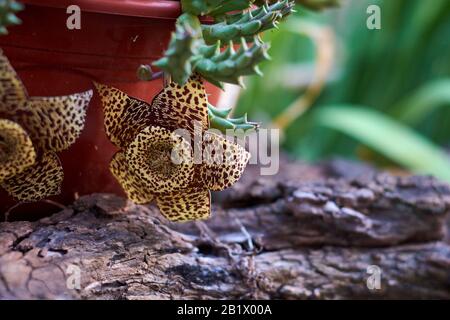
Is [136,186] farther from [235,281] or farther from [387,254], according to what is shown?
[387,254]

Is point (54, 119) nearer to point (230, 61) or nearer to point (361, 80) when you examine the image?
point (230, 61)

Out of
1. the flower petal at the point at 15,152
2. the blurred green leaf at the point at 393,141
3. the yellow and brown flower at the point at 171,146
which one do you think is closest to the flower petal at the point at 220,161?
the yellow and brown flower at the point at 171,146

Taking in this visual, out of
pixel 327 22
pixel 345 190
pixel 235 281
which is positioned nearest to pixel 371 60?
pixel 327 22

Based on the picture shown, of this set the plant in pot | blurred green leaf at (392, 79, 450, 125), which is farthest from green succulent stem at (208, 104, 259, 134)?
blurred green leaf at (392, 79, 450, 125)

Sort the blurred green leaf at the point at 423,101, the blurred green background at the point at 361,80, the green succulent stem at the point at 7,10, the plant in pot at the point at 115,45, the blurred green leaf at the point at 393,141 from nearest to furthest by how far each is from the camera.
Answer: the green succulent stem at the point at 7,10 → the plant in pot at the point at 115,45 → the blurred green leaf at the point at 393,141 → the blurred green leaf at the point at 423,101 → the blurred green background at the point at 361,80

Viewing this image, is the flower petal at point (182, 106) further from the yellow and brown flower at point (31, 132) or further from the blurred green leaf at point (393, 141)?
the blurred green leaf at point (393, 141)

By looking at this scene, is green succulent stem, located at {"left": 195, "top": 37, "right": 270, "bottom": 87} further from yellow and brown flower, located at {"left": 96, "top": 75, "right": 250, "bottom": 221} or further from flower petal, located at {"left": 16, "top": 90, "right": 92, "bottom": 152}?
flower petal, located at {"left": 16, "top": 90, "right": 92, "bottom": 152}
